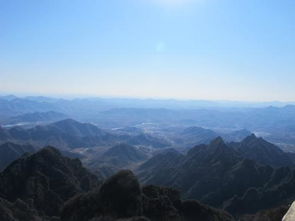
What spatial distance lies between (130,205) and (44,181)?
32304 millimetres

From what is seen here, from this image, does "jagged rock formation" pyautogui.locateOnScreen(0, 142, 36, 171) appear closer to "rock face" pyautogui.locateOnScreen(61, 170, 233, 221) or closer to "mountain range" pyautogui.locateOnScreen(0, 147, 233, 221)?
"mountain range" pyautogui.locateOnScreen(0, 147, 233, 221)

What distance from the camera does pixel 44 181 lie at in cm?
6806

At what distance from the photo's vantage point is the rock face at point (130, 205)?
40.0 metres

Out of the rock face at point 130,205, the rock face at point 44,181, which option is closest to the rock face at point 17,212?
the rock face at point 44,181

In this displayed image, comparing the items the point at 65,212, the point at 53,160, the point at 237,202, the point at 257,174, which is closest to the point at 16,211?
the point at 65,212

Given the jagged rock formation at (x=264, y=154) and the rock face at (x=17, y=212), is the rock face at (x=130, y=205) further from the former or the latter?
the jagged rock formation at (x=264, y=154)

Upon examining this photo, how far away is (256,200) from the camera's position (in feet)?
291

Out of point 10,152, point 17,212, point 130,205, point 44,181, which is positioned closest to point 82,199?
point 130,205

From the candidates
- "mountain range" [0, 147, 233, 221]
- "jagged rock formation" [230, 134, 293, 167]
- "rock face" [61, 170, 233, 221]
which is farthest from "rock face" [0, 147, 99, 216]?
"jagged rock formation" [230, 134, 293, 167]

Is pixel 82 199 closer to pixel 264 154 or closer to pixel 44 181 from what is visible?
pixel 44 181

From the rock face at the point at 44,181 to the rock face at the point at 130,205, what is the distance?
19.0m

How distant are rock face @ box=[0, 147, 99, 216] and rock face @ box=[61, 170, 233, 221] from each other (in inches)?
750

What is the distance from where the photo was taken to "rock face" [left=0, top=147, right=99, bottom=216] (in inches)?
2473

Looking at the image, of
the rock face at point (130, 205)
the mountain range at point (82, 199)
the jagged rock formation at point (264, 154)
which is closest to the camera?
the rock face at point (130, 205)
